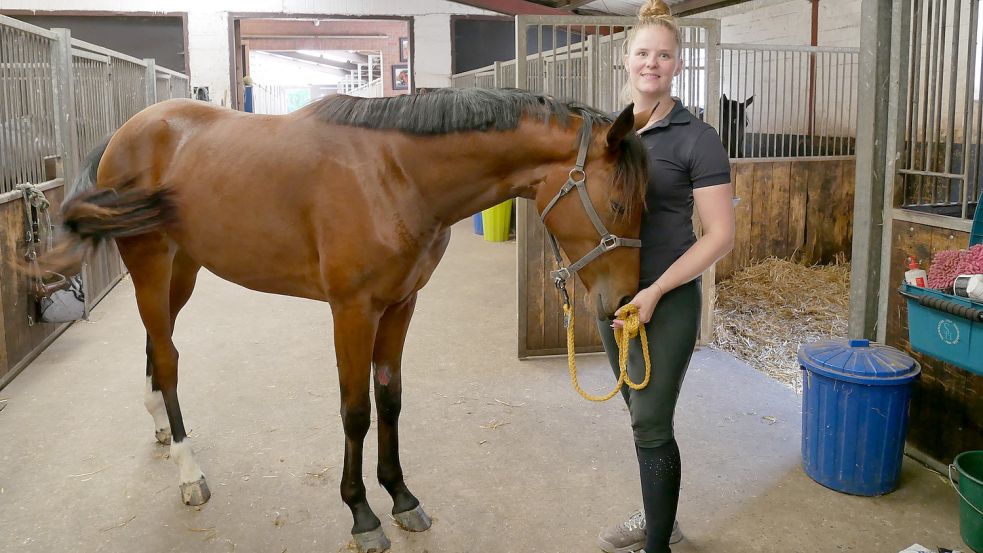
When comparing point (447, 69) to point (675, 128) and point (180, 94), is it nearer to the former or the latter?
point (180, 94)

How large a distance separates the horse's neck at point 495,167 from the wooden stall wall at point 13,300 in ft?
8.27

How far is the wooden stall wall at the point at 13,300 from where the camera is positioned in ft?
10.8

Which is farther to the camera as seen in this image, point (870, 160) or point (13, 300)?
point (13, 300)

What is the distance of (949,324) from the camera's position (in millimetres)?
1808

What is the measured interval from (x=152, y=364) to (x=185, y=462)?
49 cm

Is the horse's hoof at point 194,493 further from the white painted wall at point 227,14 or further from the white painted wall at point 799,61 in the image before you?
the white painted wall at point 227,14

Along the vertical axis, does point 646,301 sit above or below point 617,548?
above

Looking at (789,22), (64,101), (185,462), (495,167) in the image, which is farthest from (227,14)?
(495,167)

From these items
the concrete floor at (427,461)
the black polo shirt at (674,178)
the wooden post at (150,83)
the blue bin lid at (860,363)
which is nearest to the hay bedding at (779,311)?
the concrete floor at (427,461)

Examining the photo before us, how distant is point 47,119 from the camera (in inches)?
163

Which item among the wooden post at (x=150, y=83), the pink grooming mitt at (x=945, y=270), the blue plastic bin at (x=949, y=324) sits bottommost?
the blue plastic bin at (x=949, y=324)

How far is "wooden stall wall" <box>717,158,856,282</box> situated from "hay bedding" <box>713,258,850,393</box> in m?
0.13

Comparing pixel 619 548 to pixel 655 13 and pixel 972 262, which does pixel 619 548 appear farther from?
pixel 655 13

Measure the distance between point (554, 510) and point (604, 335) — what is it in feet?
2.17
